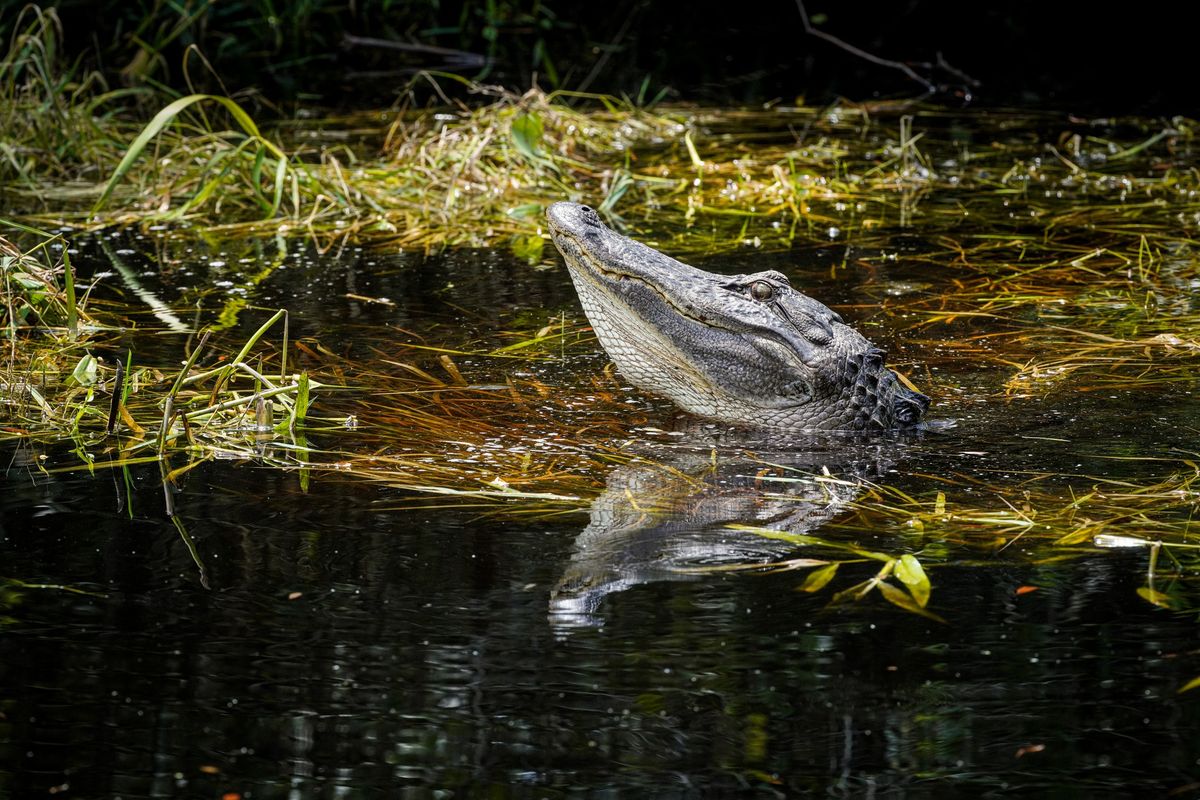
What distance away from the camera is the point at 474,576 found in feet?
12.4

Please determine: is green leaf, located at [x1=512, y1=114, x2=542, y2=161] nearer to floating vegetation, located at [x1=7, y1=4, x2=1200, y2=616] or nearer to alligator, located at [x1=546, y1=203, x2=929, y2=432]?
floating vegetation, located at [x1=7, y1=4, x2=1200, y2=616]

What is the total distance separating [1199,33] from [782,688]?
1441 cm

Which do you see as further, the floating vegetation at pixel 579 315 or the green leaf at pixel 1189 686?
the floating vegetation at pixel 579 315

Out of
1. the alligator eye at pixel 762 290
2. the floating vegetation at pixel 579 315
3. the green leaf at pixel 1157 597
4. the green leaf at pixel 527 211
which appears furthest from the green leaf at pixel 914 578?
the green leaf at pixel 527 211

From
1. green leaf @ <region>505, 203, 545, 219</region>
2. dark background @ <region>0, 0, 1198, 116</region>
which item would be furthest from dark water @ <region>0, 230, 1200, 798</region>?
dark background @ <region>0, 0, 1198, 116</region>

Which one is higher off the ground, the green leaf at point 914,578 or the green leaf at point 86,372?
the green leaf at point 86,372

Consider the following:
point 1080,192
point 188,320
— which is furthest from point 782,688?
point 1080,192

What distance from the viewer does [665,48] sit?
15.5m

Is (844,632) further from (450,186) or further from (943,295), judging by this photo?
(450,186)

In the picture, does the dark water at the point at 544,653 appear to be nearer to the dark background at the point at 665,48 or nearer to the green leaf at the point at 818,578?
the green leaf at the point at 818,578

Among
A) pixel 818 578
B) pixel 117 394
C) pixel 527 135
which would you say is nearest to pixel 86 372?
pixel 117 394

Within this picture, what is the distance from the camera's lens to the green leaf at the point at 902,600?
3.57 meters

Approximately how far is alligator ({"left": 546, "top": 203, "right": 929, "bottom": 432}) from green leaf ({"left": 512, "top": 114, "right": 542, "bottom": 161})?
11.4 ft

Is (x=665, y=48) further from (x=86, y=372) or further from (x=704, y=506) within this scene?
(x=704, y=506)
